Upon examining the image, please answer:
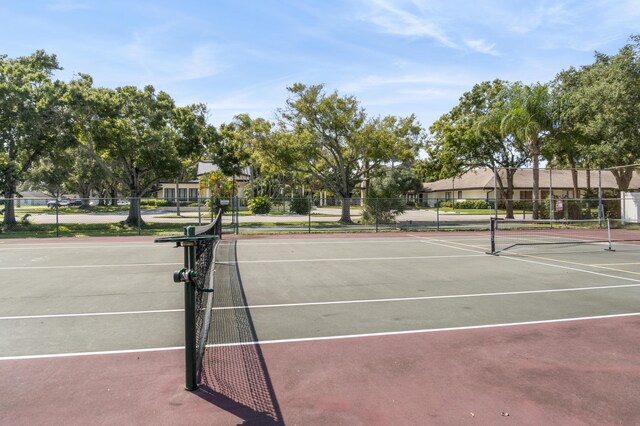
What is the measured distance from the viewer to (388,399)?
4309 mm

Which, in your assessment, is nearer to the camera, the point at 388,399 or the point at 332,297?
the point at 388,399

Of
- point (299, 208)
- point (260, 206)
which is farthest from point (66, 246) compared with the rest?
point (299, 208)

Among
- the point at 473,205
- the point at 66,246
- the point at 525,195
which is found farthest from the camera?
the point at 525,195

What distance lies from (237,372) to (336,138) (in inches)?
1171

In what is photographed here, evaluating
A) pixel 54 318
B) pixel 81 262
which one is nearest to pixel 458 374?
pixel 54 318

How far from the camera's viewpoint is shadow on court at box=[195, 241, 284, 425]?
411cm

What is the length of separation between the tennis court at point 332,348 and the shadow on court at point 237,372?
0.02 meters

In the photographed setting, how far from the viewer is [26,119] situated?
84.2 ft

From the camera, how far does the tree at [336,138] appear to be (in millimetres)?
32312

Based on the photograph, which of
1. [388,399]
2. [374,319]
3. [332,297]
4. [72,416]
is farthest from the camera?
[332,297]

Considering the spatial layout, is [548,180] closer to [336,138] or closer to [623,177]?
[623,177]

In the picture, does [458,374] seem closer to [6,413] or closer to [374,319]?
[374,319]

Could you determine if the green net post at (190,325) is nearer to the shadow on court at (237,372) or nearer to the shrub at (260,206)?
the shadow on court at (237,372)

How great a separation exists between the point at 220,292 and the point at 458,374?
593cm
